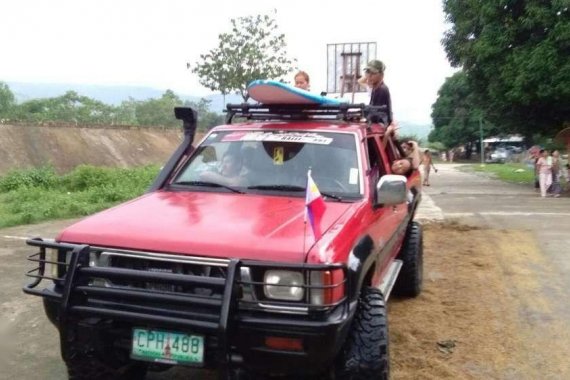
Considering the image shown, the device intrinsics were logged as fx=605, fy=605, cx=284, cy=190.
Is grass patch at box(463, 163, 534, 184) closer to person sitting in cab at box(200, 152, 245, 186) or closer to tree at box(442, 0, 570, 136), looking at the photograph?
tree at box(442, 0, 570, 136)

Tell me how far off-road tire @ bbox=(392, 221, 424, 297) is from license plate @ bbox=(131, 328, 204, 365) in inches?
128

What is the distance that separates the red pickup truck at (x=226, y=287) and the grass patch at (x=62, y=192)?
26.9 ft

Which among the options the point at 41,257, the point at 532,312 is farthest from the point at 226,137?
the point at 532,312

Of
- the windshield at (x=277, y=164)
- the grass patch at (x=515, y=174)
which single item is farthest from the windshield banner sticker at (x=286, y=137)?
the grass patch at (x=515, y=174)

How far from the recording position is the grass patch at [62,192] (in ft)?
39.0

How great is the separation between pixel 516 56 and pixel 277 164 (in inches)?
545

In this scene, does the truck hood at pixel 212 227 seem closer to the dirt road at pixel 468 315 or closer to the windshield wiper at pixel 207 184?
Answer: the windshield wiper at pixel 207 184

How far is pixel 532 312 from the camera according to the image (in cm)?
555

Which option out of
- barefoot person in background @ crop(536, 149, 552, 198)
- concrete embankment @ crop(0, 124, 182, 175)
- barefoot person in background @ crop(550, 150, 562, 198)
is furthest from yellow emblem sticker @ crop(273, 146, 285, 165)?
concrete embankment @ crop(0, 124, 182, 175)

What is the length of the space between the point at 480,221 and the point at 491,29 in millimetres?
8096

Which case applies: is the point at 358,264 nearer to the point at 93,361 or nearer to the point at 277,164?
the point at 277,164

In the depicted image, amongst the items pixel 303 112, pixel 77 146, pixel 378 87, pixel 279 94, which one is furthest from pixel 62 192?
pixel 279 94

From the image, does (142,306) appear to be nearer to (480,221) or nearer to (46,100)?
(480,221)

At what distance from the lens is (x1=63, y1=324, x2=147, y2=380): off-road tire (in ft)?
10.5
